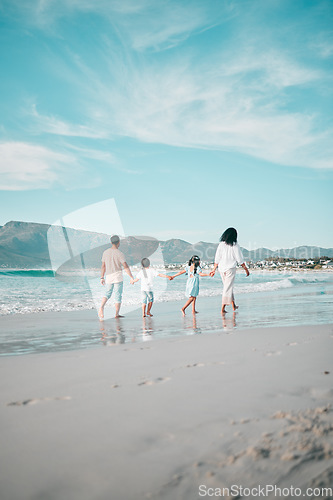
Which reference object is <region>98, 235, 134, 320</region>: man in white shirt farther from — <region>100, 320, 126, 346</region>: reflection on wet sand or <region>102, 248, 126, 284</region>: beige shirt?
<region>100, 320, 126, 346</region>: reflection on wet sand

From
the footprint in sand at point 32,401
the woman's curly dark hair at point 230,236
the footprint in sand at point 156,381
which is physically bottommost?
the footprint in sand at point 156,381

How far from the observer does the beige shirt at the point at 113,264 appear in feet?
31.6

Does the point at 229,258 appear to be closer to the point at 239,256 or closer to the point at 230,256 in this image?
the point at 230,256

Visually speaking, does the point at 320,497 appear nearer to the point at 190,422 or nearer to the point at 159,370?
the point at 190,422

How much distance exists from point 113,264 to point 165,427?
302 inches

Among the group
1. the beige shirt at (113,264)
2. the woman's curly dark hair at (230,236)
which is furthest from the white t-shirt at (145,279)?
the woman's curly dark hair at (230,236)

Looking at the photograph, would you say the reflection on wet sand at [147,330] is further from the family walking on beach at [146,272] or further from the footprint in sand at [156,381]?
Result: the footprint in sand at [156,381]

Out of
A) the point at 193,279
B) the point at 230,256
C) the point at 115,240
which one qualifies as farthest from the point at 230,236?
the point at 115,240

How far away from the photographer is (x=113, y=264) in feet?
31.8

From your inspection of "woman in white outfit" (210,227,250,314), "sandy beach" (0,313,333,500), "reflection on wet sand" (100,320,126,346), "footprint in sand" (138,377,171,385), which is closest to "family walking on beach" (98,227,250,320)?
"woman in white outfit" (210,227,250,314)

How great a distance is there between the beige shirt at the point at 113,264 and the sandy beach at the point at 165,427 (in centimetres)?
553

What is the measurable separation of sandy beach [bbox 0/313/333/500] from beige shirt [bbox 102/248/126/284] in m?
5.53

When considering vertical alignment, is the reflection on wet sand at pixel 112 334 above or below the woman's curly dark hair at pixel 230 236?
below

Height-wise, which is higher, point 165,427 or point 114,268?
point 114,268
